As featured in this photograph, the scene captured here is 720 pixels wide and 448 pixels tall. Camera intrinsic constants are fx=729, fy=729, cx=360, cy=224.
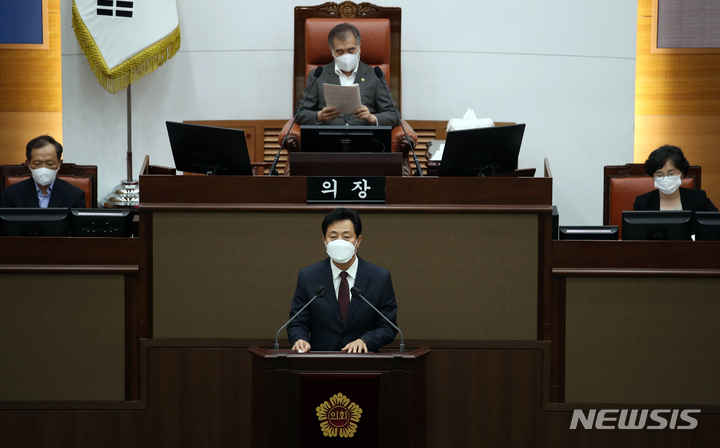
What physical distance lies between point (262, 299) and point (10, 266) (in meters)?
0.99

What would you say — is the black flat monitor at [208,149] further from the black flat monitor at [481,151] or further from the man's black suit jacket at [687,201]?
the man's black suit jacket at [687,201]

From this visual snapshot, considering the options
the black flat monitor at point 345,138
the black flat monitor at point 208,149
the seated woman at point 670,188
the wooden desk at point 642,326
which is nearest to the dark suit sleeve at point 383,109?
the black flat monitor at point 345,138

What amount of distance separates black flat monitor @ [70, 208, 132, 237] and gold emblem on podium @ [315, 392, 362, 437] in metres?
1.22

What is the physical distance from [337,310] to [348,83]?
75.3 inches

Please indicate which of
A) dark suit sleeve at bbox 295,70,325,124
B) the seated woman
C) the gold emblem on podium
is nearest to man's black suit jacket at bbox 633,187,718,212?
the seated woman

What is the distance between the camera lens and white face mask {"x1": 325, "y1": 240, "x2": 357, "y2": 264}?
2418 millimetres

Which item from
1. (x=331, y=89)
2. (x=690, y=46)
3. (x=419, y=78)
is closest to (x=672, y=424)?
(x=331, y=89)

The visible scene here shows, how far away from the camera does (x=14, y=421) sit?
110 inches

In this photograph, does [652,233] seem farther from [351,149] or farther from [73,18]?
[73,18]

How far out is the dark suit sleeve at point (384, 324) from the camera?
2.42 m

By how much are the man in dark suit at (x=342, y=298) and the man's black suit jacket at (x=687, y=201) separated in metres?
1.73

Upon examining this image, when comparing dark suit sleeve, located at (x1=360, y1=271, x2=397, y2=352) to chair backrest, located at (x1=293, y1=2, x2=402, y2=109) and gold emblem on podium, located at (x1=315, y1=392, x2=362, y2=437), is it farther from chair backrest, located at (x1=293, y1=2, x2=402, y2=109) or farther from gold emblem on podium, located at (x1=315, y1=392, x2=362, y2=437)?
chair backrest, located at (x1=293, y1=2, x2=402, y2=109)

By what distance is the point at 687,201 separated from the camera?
3.57 meters

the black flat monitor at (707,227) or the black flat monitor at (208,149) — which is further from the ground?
the black flat monitor at (208,149)
